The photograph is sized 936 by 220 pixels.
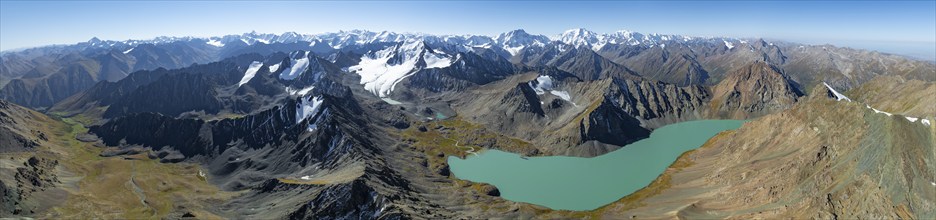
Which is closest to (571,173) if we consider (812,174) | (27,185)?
(812,174)

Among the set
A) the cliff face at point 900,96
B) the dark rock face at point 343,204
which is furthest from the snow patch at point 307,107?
the cliff face at point 900,96

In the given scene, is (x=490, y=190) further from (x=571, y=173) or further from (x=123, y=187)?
(x=123, y=187)

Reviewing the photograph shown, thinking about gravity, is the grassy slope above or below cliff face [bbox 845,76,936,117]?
below

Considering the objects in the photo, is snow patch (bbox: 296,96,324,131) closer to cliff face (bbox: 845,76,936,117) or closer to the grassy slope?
the grassy slope

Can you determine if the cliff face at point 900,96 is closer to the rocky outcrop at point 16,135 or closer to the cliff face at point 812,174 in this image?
the cliff face at point 812,174

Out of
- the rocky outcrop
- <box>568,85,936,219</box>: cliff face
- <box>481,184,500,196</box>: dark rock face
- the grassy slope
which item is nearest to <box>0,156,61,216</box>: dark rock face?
the grassy slope

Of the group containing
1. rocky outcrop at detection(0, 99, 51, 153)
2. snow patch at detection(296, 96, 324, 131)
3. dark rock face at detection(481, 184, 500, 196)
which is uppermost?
snow patch at detection(296, 96, 324, 131)

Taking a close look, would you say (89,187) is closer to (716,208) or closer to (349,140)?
(349,140)

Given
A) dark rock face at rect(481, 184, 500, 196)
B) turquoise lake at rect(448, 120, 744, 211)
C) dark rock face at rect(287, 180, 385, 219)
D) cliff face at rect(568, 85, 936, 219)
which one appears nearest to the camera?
cliff face at rect(568, 85, 936, 219)
